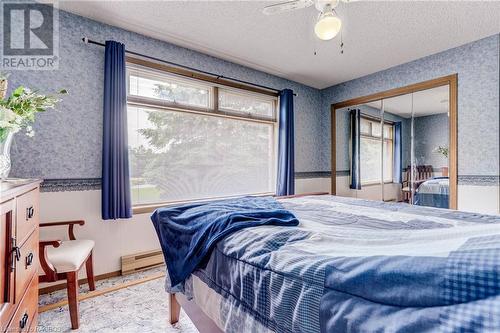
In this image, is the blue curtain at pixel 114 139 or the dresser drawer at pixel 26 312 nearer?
the dresser drawer at pixel 26 312

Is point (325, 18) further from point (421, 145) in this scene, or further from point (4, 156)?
point (421, 145)

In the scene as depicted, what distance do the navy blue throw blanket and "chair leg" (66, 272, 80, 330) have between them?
777mm

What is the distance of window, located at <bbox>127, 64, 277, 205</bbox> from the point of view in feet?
9.19

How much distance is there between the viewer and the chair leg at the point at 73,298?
1717 millimetres

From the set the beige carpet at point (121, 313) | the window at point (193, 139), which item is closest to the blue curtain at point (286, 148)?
the window at point (193, 139)

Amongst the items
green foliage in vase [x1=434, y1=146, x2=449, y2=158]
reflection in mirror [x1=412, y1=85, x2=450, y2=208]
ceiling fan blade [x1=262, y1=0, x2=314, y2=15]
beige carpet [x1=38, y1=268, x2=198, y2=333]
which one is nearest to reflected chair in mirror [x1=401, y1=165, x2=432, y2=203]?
reflection in mirror [x1=412, y1=85, x2=450, y2=208]

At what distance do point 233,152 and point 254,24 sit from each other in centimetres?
166

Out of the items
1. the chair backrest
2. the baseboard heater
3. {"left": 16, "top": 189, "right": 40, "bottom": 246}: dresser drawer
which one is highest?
the chair backrest

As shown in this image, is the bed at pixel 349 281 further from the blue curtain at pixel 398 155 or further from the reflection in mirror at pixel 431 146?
the blue curtain at pixel 398 155

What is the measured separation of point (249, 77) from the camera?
12.1 feet

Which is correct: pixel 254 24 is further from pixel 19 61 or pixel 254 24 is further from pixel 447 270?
pixel 447 270

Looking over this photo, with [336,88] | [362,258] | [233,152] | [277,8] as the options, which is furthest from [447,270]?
[336,88]

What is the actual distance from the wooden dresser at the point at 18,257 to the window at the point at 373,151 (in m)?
4.22

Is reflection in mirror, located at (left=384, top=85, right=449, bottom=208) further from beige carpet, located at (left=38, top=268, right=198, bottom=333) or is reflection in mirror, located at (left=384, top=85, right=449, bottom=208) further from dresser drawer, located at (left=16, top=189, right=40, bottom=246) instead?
dresser drawer, located at (left=16, top=189, right=40, bottom=246)
